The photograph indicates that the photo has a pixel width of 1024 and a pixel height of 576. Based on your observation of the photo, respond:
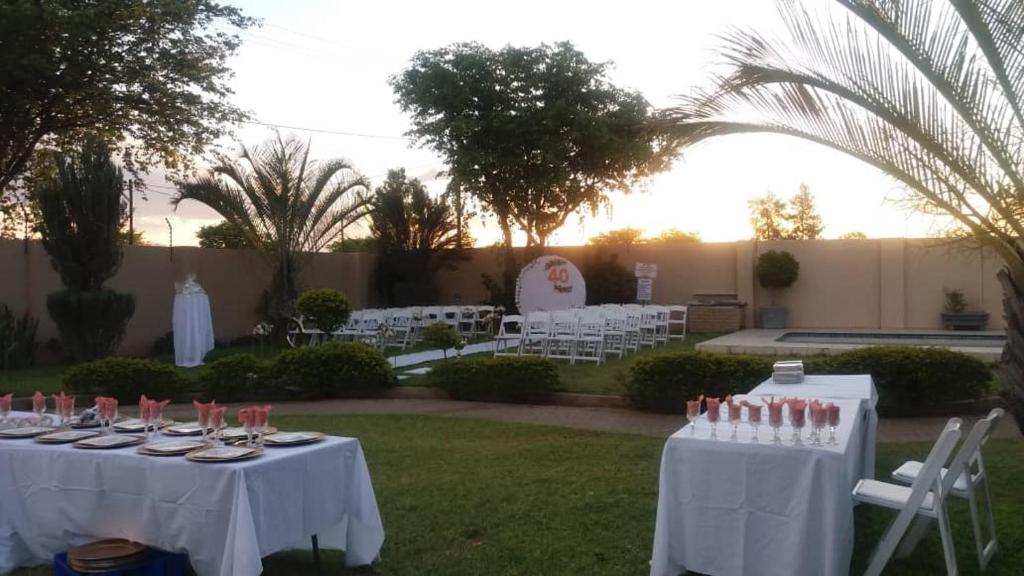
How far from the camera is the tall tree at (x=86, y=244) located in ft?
42.5

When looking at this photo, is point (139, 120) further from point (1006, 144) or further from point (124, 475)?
point (1006, 144)

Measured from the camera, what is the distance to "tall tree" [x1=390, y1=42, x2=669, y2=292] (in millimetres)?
19766

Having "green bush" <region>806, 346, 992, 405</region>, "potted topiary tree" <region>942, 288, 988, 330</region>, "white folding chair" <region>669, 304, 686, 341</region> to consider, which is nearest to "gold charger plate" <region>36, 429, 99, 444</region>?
"green bush" <region>806, 346, 992, 405</region>

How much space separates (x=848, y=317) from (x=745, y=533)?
16.8 metres

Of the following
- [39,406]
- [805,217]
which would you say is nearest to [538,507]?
[39,406]

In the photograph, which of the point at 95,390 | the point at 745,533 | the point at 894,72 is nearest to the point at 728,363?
the point at 894,72

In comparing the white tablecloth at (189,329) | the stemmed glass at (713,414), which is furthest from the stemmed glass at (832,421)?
the white tablecloth at (189,329)

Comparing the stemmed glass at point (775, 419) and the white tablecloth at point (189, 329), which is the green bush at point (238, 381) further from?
the stemmed glass at point (775, 419)

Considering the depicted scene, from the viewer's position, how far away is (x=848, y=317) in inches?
767

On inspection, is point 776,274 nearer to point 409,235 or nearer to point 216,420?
point 409,235

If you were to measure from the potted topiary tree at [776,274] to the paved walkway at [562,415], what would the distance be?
10.9 metres

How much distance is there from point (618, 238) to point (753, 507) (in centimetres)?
1796

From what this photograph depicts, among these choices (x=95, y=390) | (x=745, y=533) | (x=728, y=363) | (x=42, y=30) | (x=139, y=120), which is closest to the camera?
(x=745, y=533)

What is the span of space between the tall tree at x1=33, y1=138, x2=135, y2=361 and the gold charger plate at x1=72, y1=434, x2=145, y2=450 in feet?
32.0
